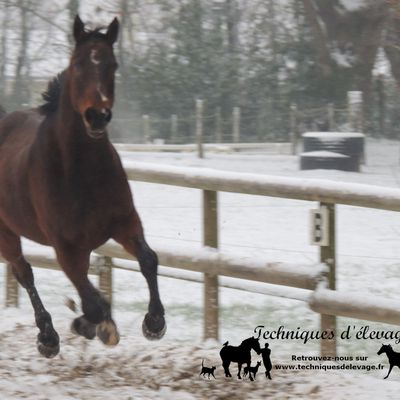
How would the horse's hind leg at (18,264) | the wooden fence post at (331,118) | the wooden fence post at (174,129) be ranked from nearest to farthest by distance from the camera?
the horse's hind leg at (18,264)
the wooden fence post at (331,118)
the wooden fence post at (174,129)

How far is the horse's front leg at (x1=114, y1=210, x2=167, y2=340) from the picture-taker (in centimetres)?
451

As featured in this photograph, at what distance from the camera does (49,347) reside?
4918 millimetres

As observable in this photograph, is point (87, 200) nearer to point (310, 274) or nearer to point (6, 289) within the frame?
point (310, 274)

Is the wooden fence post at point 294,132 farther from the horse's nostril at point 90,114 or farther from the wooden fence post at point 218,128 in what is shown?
the horse's nostril at point 90,114

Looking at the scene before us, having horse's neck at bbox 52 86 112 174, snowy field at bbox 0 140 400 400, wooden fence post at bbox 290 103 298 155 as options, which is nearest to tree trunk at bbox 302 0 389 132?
wooden fence post at bbox 290 103 298 155

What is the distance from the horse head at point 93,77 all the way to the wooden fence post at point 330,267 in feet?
4.81

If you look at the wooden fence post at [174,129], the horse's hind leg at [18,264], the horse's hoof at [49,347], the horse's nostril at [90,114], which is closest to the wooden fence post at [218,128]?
the wooden fence post at [174,129]

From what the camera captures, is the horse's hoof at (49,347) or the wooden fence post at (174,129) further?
the wooden fence post at (174,129)

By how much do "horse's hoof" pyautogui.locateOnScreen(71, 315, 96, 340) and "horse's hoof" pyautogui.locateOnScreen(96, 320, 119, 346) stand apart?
0.12 metres

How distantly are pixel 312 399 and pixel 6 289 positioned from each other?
3.06 m

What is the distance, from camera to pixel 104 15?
24281mm

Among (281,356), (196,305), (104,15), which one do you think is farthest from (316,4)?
(281,356)

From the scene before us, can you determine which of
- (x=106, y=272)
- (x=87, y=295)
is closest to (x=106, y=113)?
(x=87, y=295)

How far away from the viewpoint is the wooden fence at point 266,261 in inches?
185
